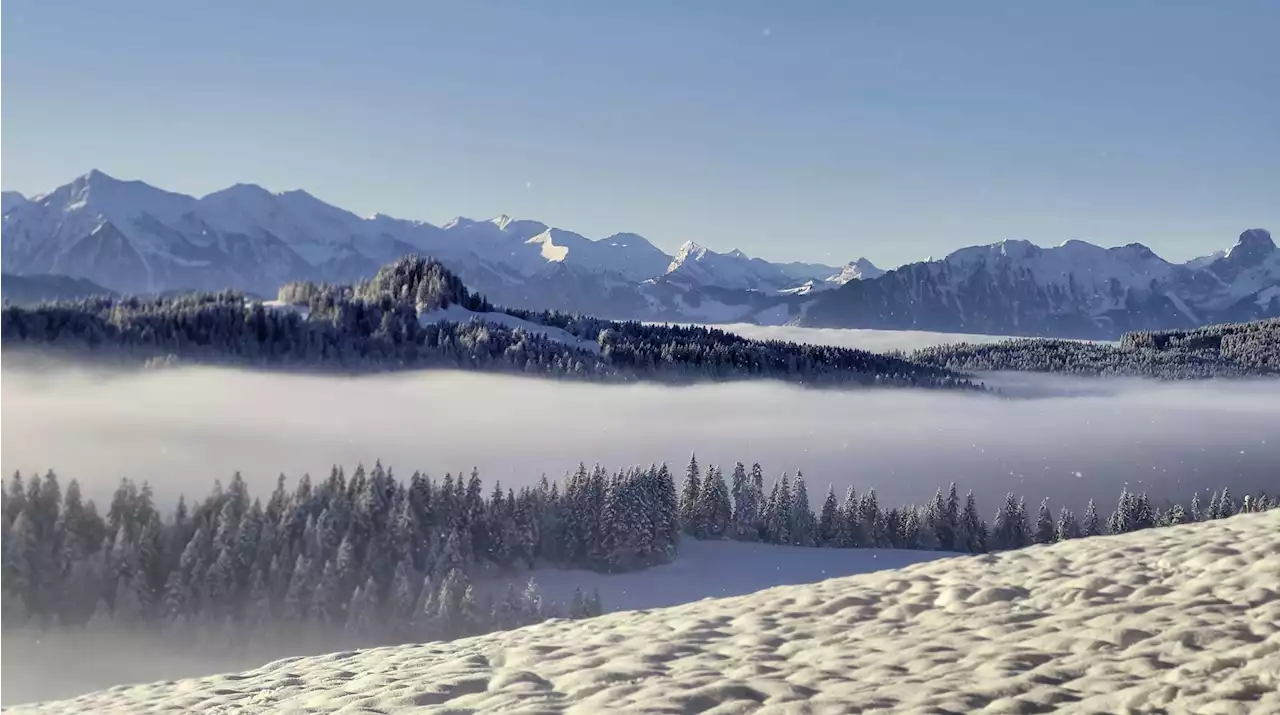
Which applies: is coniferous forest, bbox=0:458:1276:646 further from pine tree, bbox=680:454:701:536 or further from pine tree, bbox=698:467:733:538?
pine tree, bbox=698:467:733:538

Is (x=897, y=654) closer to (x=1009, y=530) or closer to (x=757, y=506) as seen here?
(x=757, y=506)

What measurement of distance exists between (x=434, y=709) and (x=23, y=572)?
11083 centimetres

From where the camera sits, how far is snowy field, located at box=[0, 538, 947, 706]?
8719 centimetres

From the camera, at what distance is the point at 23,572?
3812 inches

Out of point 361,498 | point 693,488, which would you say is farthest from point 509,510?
point 693,488

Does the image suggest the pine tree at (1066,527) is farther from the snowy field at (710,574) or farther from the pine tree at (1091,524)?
the snowy field at (710,574)

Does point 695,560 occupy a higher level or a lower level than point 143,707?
lower

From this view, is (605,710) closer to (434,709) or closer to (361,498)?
(434,709)

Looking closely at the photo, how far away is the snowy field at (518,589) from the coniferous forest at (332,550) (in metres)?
1.96

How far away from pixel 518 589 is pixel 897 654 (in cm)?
9659

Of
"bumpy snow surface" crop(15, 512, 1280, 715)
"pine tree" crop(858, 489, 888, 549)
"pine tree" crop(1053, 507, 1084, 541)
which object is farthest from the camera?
"pine tree" crop(858, 489, 888, 549)

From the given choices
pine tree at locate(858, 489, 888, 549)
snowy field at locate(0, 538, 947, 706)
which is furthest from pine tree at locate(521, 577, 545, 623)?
pine tree at locate(858, 489, 888, 549)

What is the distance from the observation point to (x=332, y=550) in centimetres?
9838

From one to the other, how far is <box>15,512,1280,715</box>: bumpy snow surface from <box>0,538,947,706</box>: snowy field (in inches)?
2186
